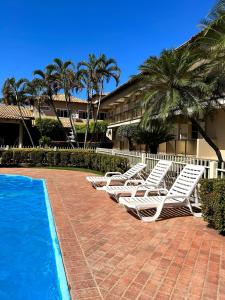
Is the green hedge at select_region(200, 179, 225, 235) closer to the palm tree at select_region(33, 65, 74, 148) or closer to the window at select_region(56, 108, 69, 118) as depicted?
the palm tree at select_region(33, 65, 74, 148)

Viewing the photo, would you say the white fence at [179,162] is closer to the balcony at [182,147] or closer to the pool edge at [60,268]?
the pool edge at [60,268]

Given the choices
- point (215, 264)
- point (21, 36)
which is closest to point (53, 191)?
point (215, 264)

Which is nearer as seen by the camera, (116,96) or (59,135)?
(116,96)

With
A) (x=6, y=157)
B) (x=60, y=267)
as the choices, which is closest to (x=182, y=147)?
(x=6, y=157)

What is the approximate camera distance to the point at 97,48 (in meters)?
28.6

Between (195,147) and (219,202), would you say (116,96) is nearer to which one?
(195,147)

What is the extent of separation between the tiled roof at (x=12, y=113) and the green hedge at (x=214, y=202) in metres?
27.9

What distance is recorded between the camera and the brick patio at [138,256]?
3738 mm

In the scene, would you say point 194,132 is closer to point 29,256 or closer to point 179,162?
point 179,162

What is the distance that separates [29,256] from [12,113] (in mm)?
30332

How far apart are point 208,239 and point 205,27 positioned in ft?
21.8

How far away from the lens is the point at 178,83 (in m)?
10.1

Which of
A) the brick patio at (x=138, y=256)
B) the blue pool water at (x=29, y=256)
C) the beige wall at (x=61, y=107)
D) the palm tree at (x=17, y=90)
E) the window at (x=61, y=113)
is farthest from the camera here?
the window at (x=61, y=113)

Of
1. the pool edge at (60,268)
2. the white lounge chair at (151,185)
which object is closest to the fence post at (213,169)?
the white lounge chair at (151,185)
